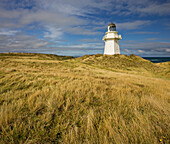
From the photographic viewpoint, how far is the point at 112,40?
3444 cm

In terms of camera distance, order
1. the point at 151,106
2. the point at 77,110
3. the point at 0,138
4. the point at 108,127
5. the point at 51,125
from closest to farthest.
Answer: the point at 0,138, the point at 108,127, the point at 51,125, the point at 77,110, the point at 151,106

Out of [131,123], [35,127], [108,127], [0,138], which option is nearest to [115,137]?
[108,127]

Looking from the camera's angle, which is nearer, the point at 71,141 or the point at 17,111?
the point at 71,141

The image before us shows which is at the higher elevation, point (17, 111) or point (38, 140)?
point (17, 111)

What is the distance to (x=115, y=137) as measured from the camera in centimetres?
186

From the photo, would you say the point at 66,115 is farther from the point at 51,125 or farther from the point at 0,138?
the point at 0,138

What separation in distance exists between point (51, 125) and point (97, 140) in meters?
1.13

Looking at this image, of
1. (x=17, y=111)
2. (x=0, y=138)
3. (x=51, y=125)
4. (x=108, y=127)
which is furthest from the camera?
(x=17, y=111)

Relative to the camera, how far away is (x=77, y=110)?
2.93m

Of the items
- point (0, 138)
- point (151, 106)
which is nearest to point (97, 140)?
point (0, 138)

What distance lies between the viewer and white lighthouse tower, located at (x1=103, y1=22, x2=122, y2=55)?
34.2 m

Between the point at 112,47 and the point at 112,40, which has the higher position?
the point at 112,40

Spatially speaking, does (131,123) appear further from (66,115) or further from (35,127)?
(35,127)

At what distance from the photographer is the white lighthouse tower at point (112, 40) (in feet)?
112
